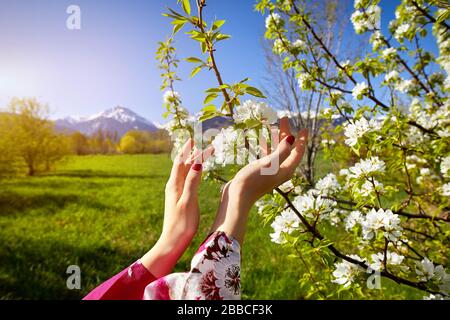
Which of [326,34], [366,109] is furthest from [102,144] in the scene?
[366,109]

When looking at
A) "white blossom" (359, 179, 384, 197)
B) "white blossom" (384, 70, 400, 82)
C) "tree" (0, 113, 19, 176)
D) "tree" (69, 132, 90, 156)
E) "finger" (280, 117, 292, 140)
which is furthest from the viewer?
"tree" (69, 132, 90, 156)

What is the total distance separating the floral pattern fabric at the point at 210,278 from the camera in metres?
0.81

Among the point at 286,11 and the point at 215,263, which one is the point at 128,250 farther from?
the point at 215,263

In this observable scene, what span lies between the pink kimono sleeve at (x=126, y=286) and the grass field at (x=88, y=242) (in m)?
2.27

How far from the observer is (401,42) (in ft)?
9.59

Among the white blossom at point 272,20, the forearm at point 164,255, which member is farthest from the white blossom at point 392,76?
the forearm at point 164,255

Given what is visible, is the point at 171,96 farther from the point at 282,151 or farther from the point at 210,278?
the point at 210,278

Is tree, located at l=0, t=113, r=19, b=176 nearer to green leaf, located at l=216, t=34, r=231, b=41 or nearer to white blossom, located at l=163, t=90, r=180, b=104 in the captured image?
white blossom, located at l=163, t=90, r=180, b=104

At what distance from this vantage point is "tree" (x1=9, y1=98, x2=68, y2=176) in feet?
30.8

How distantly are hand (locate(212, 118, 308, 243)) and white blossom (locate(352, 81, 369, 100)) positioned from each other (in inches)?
55.7

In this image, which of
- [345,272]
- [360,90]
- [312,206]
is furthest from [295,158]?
[360,90]

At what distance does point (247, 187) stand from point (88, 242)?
160 inches

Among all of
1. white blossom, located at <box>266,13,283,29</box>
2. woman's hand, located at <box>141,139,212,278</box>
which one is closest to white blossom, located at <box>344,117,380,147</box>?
woman's hand, located at <box>141,139,212,278</box>

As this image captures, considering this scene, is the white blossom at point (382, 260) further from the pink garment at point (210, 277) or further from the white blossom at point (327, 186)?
the pink garment at point (210, 277)
